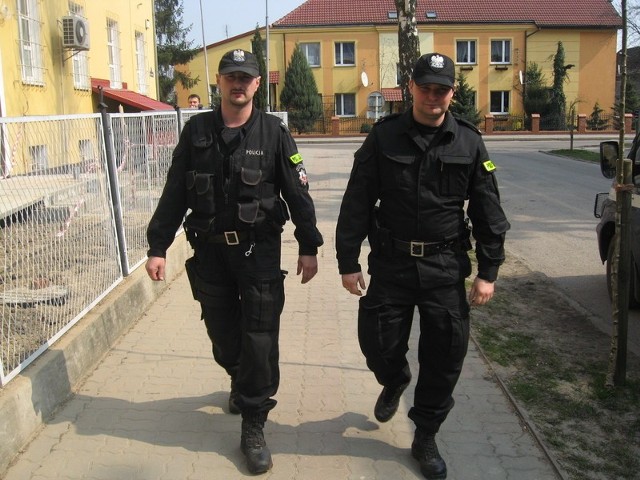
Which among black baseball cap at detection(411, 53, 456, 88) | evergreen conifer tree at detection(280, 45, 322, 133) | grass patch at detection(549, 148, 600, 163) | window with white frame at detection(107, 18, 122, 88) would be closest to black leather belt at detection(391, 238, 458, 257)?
black baseball cap at detection(411, 53, 456, 88)

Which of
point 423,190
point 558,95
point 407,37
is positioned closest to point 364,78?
point 558,95

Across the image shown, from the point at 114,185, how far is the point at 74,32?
980cm

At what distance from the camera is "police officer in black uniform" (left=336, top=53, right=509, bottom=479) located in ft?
10.5

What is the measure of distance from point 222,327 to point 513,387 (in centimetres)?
200

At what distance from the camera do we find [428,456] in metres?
3.31

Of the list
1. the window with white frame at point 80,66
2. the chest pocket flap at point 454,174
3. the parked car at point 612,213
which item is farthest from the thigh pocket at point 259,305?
the window with white frame at point 80,66

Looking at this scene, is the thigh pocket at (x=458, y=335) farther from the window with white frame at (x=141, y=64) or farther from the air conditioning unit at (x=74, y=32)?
the window with white frame at (x=141, y=64)

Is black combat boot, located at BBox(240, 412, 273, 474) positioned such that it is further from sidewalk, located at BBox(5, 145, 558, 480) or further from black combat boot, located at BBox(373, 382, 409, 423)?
black combat boot, located at BBox(373, 382, 409, 423)

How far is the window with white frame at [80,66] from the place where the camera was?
1542cm

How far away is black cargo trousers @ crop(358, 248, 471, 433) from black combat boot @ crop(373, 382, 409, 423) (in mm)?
217

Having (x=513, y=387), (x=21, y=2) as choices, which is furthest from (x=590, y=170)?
(x=513, y=387)

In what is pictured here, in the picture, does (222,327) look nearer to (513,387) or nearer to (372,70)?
(513,387)

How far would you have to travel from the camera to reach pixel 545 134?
40781 mm

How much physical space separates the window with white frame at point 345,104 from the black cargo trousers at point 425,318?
4340cm
